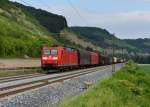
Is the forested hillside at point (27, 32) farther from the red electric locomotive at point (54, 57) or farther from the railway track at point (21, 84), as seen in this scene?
the railway track at point (21, 84)

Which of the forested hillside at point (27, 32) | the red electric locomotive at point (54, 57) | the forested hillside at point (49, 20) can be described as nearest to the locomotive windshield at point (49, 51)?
the red electric locomotive at point (54, 57)

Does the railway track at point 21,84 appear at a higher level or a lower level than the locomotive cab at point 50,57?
lower

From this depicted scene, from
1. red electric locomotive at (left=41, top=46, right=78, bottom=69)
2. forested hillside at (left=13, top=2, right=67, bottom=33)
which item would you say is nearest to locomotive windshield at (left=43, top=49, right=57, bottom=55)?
red electric locomotive at (left=41, top=46, right=78, bottom=69)

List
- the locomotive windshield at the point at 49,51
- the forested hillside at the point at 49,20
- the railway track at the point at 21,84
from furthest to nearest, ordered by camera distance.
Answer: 1. the forested hillside at the point at 49,20
2. the locomotive windshield at the point at 49,51
3. the railway track at the point at 21,84

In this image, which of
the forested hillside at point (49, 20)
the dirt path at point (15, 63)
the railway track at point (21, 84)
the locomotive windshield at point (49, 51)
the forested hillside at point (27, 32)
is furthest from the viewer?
the forested hillside at point (49, 20)

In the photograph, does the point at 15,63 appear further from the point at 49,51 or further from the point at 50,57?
the point at 50,57

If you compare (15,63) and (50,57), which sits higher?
(50,57)

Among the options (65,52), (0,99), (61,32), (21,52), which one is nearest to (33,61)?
(21,52)

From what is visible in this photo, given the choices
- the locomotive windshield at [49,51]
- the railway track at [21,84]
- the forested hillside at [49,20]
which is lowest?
the railway track at [21,84]

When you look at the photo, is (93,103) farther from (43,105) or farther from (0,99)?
(0,99)

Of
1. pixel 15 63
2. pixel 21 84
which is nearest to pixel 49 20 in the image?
pixel 15 63

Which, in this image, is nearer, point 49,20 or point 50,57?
point 50,57

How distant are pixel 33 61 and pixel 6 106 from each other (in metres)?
53.2

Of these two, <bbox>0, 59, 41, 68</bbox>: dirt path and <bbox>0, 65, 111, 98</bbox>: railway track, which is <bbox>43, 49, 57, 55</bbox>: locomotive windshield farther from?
<bbox>0, 65, 111, 98</bbox>: railway track
